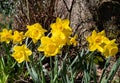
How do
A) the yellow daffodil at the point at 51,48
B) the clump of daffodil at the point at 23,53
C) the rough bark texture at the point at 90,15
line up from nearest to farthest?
the yellow daffodil at the point at 51,48, the clump of daffodil at the point at 23,53, the rough bark texture at the point at 90,15

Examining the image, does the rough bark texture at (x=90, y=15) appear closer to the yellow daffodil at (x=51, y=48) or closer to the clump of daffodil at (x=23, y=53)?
the clump of daffodil at (x=23, y=53)

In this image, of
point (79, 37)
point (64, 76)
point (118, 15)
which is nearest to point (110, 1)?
point (118, 15)

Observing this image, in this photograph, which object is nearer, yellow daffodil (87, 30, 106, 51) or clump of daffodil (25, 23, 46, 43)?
yellow daffodil (87, 30, 106, 51)

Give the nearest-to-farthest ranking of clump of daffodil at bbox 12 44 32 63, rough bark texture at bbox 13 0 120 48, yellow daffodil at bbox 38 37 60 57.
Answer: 1. yellow daffodil at bbox 38 37 60 57
2. clump of daffodil at bbox 12 44 32 63
3. rough bark texture at bbox 13 0 120 48

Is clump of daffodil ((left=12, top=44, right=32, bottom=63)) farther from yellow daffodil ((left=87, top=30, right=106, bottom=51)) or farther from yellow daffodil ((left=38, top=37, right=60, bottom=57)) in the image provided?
yellow daffodil ((left=87, top=30, right=106, bottom=51))

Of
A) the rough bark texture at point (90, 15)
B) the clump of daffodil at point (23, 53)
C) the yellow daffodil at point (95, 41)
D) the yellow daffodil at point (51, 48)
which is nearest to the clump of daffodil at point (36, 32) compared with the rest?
the clump of daffodil at point (23, 53)

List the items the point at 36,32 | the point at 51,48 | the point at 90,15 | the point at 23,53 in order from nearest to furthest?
the point at 51,48 → the point at 23,53 → the point at 36,32 → the point at 90,15

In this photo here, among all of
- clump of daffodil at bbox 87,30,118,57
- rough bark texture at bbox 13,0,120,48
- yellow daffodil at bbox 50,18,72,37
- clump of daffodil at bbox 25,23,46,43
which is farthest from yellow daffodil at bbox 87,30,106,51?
rough bark texture at bbox 13,0,120,48

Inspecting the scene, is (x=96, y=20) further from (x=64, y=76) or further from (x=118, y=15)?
(x=64, y=76)

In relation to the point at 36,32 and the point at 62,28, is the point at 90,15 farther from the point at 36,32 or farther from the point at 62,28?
the point at 62,28

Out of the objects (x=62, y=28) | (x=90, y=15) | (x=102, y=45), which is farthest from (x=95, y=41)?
(x=90, y=15)

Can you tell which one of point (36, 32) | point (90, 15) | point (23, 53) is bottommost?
point (90, 15)
